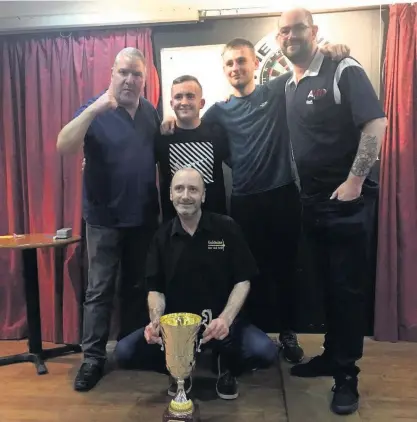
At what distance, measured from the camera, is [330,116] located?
2.08 m

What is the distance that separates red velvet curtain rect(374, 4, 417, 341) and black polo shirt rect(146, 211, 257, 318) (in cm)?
108

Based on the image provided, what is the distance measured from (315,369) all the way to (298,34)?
1718 millimetres

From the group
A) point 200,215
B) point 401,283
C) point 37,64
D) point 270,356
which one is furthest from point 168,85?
point 401,283

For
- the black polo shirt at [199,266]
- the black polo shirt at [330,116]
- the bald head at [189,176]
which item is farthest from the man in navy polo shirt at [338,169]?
the bald head at [189,176]

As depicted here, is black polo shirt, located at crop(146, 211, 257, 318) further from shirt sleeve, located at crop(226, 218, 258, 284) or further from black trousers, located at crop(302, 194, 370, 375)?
black trousers, located at crop(302, 194, 370, 375)

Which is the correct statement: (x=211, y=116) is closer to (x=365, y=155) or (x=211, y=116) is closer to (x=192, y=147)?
(x=192, y=147)


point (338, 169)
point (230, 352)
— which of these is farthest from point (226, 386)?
point (338, 169)

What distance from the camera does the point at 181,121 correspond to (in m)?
2.43

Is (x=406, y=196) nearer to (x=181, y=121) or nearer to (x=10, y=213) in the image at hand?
(x=181, y=121)

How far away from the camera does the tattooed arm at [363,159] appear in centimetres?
197

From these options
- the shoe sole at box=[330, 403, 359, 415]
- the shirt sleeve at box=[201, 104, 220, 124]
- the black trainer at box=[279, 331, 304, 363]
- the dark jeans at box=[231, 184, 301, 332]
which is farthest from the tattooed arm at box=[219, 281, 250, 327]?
the shirt sleeve at box=[201, 104, 220, 124]

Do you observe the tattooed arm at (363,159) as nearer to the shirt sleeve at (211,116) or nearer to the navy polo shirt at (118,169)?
the shirt sleeve at (211,116)

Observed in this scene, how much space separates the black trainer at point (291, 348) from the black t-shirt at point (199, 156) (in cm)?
84

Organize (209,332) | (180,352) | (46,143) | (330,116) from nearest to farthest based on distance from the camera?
(180,352) < (209,332) < (330,116) < (46,143)
